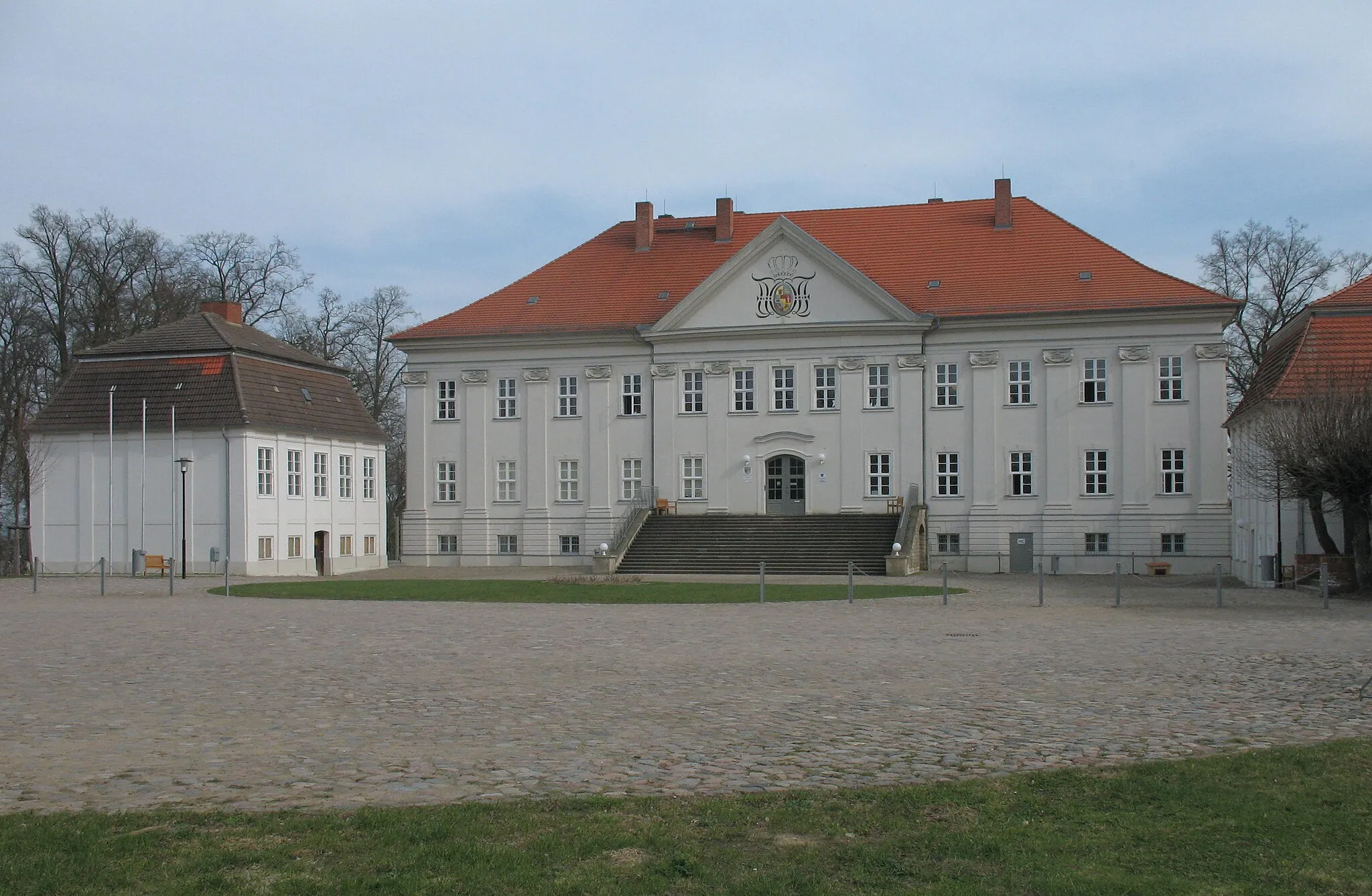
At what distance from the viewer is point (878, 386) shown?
156 ft

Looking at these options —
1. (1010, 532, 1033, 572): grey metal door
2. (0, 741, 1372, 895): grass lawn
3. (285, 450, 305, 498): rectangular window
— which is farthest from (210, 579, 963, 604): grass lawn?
(0, 741, 1372, 895): grass lawn

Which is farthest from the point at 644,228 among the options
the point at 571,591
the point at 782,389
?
the point at 571,591

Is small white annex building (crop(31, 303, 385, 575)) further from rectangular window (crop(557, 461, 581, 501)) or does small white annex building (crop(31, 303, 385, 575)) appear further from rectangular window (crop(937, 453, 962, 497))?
rectangular window (crop(937, 453, 962, 497))

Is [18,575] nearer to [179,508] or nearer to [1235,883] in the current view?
[179,508]

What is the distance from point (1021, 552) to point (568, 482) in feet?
54.2

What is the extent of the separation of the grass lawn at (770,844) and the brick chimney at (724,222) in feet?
150

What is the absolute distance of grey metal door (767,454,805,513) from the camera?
48.4m

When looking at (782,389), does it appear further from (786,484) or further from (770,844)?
(770,844)

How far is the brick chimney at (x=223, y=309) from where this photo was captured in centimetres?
4969

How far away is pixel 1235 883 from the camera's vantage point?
643 cm

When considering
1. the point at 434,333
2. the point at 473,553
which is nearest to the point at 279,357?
the point at 434,333

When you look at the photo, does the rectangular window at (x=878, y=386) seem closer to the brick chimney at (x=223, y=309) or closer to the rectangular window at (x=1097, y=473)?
the rectangular window at (x=1097, y=473)

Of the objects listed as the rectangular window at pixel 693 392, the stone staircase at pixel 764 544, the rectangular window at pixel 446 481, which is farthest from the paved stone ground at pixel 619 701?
the rectangular window at pixel 446 481

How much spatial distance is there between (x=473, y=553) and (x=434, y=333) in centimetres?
838
